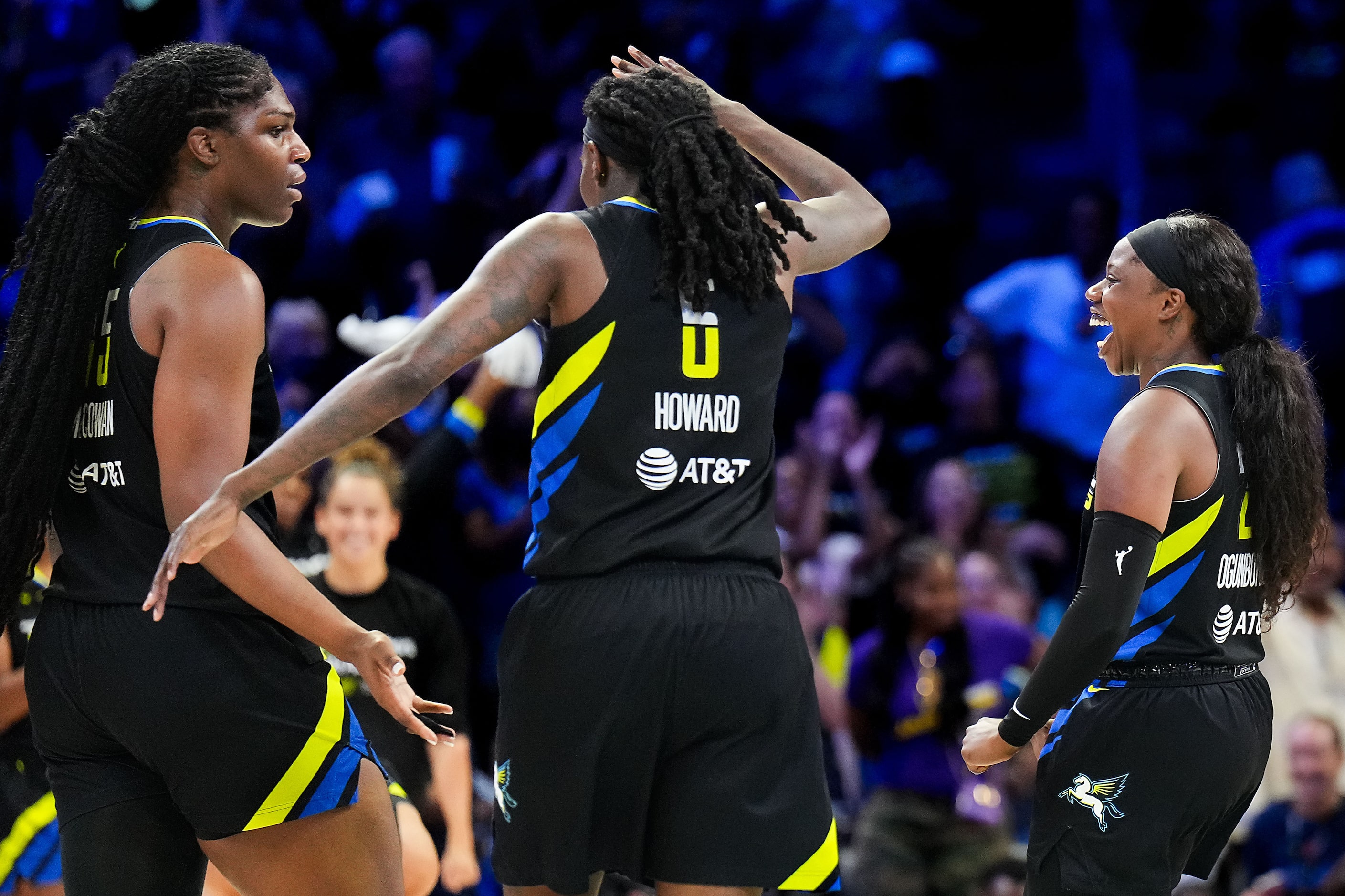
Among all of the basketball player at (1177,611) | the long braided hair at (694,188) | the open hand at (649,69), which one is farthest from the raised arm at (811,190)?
the basketball player at (1177,611)

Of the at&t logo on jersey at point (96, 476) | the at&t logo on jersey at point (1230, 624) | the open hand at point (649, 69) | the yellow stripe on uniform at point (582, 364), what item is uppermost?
the open hand at point (649, 69)

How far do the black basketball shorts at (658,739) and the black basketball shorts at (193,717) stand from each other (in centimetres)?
33

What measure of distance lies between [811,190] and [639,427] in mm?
783

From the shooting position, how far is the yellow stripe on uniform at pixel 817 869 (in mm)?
2533

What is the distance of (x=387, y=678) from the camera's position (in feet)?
7.72

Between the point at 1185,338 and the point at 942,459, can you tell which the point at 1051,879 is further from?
the point at 942,459

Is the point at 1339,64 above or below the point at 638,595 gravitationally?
above

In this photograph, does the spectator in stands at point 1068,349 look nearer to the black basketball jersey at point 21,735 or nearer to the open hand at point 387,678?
the black basketball jersey at point 21,735

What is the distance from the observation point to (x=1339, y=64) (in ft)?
25.5

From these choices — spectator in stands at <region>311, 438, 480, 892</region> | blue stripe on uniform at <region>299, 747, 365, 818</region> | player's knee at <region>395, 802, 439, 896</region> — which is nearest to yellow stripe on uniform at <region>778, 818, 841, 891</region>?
blue stripe on uniform at <region>299, 747, 365, 818</region>

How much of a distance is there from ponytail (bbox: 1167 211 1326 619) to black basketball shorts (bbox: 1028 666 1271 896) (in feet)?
0.91

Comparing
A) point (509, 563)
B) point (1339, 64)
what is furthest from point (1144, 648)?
point (1339, 64)

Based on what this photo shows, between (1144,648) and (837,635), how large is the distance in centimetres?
374

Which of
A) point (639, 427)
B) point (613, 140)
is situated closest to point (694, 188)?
point (613, 140)
